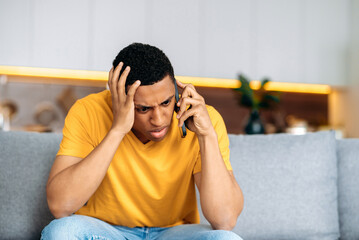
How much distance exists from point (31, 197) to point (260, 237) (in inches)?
36.6

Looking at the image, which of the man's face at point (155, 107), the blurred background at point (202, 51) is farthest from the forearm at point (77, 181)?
the blurred background at point (202, 51)

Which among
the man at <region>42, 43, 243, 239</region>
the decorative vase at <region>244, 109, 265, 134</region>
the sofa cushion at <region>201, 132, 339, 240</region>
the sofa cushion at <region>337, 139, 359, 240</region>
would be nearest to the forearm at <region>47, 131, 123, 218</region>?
the man at <region>42, 43, 243, 239</region>

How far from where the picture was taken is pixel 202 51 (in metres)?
3.54

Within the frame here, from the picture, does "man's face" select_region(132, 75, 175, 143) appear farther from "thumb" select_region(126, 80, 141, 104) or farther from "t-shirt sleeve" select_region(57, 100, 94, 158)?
"t-shirt sleeve" select_region(57, 100, 94, 158)

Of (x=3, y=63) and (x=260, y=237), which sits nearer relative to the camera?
(x=260, y=237)

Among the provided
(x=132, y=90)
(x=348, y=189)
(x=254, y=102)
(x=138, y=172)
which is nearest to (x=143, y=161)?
(x=138, y=172)

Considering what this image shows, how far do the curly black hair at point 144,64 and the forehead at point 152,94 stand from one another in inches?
0.6

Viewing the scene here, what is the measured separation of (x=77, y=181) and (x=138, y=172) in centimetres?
22

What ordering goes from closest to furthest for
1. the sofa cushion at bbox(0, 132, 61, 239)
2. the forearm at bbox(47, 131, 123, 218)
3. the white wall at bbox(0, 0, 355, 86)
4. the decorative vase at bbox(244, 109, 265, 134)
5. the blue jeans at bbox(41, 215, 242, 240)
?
1. the blue jeans at bbox(41, 215, 242, 240)
2. the forearm at bbox(47, 131, 123, 218)
3. the sofa cushion at bbox(0, 132, 61, 239)
4. the decorative vase at bbox(244, 109, 265, 134)
5. the white wall at bbox(0, 0, 355, 86)

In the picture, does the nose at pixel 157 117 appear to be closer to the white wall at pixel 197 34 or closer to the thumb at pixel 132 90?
the thumb at pixel 132 90

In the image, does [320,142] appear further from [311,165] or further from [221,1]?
[221,1]

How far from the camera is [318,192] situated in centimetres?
165

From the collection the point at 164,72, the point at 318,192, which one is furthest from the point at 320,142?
the point at 164,72

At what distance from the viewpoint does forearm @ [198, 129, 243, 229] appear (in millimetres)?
1218
